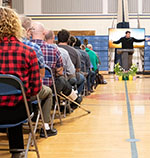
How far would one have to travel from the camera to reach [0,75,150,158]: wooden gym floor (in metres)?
3.32

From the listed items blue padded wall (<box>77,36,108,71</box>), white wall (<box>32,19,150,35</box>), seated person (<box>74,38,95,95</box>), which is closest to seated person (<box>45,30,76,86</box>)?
seated person (<box>74,38,95,95</box>)

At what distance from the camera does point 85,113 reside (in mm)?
5703

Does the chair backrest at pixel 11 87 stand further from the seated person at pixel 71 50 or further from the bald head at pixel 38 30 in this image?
the seated person at pixel 71 50

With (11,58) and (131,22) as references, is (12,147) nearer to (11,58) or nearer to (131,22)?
(11,58)

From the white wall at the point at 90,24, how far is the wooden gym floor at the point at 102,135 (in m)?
12.5

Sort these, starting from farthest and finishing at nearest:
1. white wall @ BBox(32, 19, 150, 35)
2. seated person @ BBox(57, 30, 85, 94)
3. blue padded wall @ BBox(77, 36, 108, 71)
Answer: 1. white wall @ BBox(32, 19, 150, 35)
2. blue padded wall @ BBox(77, 36, 108, 71)
3. seated person @ BBox(57, 30, 85, 94)

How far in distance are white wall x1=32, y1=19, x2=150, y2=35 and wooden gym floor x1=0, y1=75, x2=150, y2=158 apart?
41.0 ft

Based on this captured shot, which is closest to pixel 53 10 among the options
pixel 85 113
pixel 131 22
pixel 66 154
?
pixel 131 22

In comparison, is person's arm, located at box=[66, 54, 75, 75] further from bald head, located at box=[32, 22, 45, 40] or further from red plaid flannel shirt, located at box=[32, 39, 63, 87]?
bald head, located at box=[32, 22, 45, 40]

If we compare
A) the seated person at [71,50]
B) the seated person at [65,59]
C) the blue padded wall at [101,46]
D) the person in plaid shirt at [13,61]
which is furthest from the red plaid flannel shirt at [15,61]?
the blue padded wall at [101,46]

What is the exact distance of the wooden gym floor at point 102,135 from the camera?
3.32m

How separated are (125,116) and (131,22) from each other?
13.7 metres

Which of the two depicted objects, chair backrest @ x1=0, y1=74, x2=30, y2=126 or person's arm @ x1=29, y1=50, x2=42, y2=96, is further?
person's arm @ x1=29, y1=50, x2=42, y2=96

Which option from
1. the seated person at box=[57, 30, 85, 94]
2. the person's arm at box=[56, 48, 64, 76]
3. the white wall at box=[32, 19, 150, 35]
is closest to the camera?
the person's arm at box=[56, 48, 64, 76]
